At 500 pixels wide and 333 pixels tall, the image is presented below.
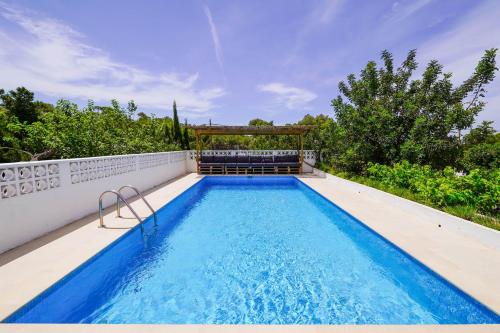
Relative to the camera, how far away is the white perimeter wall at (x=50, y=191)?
3598 mm

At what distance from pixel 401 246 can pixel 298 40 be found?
38.2 feet

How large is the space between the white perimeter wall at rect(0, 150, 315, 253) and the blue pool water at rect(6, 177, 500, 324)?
5.01 ft

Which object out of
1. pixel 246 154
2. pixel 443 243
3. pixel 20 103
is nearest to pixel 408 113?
pixel 443 243

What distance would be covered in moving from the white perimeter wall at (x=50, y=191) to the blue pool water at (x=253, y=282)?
153 centimetres

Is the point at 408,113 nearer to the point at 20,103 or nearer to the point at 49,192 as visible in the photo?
the point at 49,192

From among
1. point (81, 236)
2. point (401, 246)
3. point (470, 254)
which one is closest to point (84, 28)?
point (81, 236)

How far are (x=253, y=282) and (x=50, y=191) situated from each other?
4324 millimetres

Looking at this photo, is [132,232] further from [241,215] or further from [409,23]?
[409,23]

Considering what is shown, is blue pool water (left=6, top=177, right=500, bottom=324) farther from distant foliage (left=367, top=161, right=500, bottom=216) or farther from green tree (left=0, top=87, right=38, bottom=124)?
green tree (left=0, top=87, right=38, bottom=124)

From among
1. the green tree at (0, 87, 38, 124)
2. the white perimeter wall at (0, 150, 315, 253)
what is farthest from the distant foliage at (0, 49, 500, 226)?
the green tree at (0, 87, 38, 124)

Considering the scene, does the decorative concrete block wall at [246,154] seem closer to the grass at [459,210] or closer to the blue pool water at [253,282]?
the grass at [459,210]

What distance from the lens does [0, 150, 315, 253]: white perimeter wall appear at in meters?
3.60

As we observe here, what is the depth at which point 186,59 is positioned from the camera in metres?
13.2

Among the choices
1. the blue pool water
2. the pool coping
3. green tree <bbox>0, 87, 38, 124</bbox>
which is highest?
green tree <bbox>0, 87, 38, 124</bbox>
